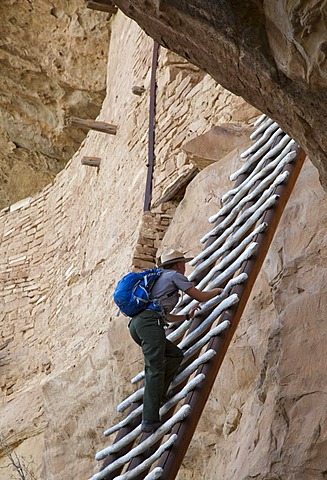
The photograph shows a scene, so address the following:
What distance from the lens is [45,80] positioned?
13336 mm

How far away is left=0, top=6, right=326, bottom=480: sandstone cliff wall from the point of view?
4746 mm

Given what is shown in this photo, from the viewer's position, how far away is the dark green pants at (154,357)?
470 centimetres

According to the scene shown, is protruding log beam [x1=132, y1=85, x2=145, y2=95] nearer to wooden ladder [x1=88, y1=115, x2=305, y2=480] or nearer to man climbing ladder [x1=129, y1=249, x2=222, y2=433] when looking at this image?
wooden ladder [x1=88, y1=115, x2=305, y2=480]

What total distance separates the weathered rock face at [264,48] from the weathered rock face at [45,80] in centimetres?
890

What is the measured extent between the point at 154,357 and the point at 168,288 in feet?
1.14

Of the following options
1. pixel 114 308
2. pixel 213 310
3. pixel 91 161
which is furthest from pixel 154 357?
pixel 91 161

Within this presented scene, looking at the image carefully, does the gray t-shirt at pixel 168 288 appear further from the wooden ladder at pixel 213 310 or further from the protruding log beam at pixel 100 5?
the protruding log beam at pixel 100 5

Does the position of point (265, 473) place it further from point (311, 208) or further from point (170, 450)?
point (311, 208)

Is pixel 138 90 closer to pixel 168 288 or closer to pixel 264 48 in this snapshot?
pixel 168 288

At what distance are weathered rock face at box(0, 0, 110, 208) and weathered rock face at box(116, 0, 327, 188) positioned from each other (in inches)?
350

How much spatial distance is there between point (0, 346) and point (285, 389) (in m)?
6.18

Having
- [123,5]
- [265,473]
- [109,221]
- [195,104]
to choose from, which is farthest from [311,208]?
[109,221]

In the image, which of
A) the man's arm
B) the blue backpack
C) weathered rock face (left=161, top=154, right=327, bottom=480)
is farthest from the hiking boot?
the man's arm

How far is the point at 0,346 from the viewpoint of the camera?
10.5 metres
